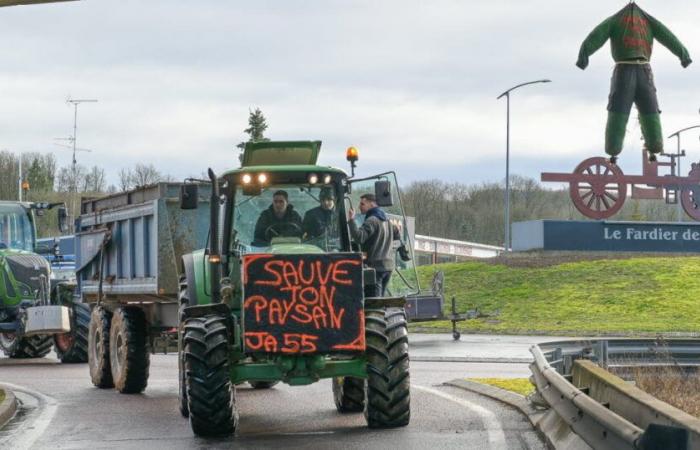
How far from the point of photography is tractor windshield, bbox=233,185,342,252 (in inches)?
573

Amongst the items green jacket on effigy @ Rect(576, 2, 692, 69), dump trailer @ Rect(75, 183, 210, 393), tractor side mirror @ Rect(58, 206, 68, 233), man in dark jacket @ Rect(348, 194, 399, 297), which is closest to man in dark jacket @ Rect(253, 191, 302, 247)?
dump trailer @ Rect(75, 183, 210, 393)

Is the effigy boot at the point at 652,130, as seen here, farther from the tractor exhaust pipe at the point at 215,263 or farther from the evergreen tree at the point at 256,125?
the evergreen tree at the point at 256,125

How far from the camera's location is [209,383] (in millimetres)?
13234

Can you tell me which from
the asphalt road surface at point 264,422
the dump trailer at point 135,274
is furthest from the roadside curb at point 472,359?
the dump trailer at point 135,274

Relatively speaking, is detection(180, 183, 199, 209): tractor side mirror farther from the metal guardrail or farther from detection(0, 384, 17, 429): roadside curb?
the metal guardrail

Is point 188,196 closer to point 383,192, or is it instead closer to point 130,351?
point 383,192

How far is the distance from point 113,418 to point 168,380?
6054 mm

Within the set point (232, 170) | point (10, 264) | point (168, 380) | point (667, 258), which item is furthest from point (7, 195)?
point (232, 170)

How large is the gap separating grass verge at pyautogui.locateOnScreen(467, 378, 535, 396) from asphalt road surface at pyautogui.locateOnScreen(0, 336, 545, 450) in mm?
466

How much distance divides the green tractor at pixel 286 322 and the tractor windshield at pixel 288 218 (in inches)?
0.5

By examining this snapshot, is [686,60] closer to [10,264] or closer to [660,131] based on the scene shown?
[660,131]

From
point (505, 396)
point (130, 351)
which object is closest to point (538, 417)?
point (505, 396)

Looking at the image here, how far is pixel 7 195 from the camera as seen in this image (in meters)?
101

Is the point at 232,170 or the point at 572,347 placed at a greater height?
the point at 232,170
